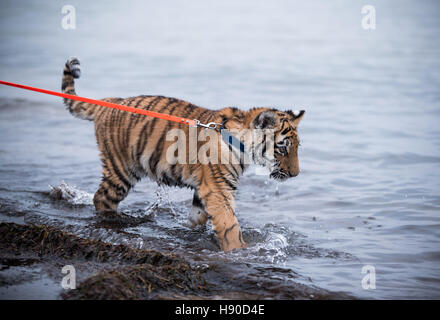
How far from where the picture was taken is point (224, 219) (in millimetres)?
4746

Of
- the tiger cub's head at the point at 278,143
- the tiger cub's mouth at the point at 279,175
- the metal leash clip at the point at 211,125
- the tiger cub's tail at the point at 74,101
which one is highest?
the tiger cub's tail at the point at 74,101

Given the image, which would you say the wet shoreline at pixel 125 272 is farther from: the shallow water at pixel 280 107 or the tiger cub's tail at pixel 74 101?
the tiger cub's tail at pixel 74 101

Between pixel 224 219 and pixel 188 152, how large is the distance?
73 centimetres

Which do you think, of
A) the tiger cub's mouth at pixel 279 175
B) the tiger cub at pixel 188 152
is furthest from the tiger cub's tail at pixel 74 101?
the tiger cub's mouth at pixel 279 175

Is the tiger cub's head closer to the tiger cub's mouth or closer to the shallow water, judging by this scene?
the tiger cub's mouth

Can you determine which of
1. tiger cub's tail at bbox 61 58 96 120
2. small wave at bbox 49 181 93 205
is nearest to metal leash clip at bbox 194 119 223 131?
tiger cub's tail at bbox 61 58 96 120

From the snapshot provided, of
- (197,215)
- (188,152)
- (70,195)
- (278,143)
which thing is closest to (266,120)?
(278,143)

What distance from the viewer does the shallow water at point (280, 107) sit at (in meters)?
5.07

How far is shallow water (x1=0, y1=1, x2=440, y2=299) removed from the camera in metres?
5.07

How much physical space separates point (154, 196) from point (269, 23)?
52.2ft

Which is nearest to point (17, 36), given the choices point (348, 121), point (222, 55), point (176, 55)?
point (176, 55)

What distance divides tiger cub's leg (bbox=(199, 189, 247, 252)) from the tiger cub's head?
18.5 inches

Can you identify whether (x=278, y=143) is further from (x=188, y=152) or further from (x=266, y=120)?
(x=188, y=152)

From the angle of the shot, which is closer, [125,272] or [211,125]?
[125,272]
